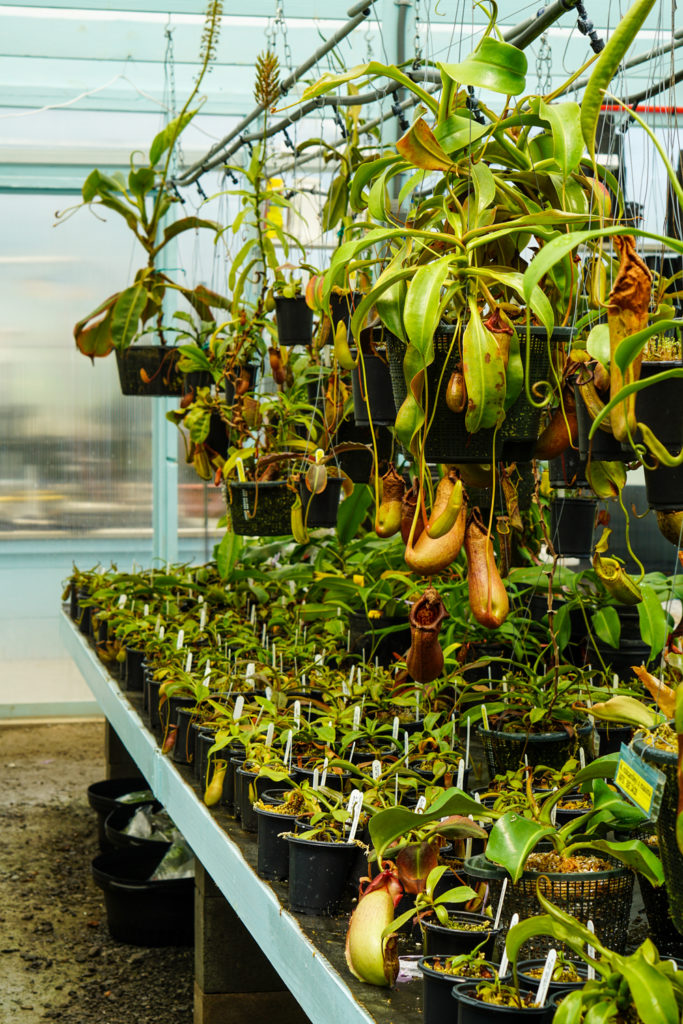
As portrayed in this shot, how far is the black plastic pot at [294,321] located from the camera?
→ 2.67 meters

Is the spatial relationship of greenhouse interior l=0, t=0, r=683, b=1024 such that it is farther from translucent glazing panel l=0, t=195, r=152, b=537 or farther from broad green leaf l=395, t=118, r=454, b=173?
translucent glazing panel l=0, t=195, r=152, b=537

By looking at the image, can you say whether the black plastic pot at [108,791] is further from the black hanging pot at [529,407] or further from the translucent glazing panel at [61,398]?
the black hanging pot at [529,407]

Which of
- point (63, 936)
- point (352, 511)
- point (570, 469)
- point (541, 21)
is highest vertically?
point (541, 21)

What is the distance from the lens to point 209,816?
201 centimetres

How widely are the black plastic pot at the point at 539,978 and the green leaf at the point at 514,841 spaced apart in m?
0.09

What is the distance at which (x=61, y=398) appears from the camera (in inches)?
228

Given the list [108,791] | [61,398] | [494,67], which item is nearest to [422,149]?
[494,67]

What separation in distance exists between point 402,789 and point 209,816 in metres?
0.43

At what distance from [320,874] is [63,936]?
6.80ft

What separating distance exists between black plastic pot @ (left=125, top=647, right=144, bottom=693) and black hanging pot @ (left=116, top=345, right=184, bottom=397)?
98cm

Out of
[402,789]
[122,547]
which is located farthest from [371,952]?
[122,547]

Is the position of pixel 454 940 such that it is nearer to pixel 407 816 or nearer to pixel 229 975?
pixel 407 816

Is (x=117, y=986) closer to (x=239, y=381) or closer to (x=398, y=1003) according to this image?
(x=239, y=381)

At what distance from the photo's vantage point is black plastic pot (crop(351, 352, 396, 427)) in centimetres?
178
